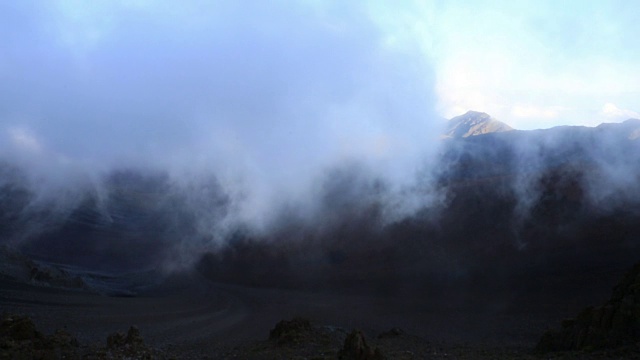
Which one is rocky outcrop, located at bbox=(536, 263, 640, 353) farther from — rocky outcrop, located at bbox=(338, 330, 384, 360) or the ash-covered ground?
rocky outcrop, located at bbox=(338, 330, 384, 360)

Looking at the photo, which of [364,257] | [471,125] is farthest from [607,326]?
[471,125]

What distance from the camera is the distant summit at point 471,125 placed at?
13660cm

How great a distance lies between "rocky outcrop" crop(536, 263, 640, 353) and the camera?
14.4 m

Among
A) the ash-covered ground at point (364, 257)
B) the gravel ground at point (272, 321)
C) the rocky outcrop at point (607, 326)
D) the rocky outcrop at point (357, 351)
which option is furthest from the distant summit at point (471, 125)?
the rocky outcrop at point (357, 351)

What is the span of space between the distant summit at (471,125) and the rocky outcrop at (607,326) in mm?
120079

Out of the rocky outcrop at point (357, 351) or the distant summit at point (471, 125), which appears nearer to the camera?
the rocky outcrop at point (357, 351)

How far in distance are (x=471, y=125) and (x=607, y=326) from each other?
138742 millimetres

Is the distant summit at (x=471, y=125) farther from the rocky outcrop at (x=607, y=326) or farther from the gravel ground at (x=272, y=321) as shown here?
the rocky outcrop at (x=607, y=326)

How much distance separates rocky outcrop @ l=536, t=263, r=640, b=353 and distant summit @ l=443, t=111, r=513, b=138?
4728 inches

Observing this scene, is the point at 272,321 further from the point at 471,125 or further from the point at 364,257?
the point at 471,125

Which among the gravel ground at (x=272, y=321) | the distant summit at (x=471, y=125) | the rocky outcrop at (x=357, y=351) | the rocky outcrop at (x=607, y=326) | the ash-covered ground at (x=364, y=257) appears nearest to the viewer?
the rocky outcrop at (x=357, y=351)

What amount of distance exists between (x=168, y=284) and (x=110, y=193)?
41.2 metres

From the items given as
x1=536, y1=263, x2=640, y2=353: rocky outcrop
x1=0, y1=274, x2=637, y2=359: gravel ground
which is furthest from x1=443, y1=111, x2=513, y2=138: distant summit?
x1=536, y1=263, x2=640, y2=353: rocky outcrop

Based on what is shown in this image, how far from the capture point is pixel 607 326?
49.6 feet
